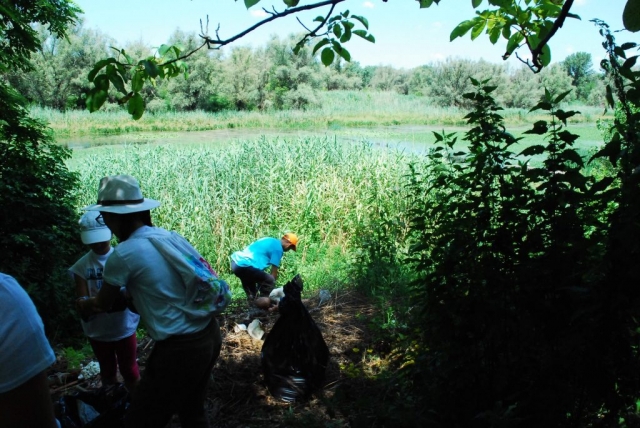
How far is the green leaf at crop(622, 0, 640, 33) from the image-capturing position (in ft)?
5.20

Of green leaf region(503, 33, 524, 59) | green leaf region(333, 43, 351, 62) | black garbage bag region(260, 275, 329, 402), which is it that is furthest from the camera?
black garbage bag region(260, 275, 329, 402)

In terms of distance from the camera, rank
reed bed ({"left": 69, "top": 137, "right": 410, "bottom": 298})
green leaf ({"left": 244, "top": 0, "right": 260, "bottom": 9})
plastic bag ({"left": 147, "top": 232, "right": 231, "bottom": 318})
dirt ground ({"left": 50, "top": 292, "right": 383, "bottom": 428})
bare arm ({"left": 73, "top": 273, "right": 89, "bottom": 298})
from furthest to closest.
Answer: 1. reed bed ({"left": 69, "top": 137, "right": 410, "bottom": 298})
2. dirt ground ({"left": 50, "top": 292, "right": 383, "bottom": 428})
3. bare arm ({"left": 73, "top": 273, "right": 89, "bottom": 298})
4. plastic bag ({"left": 147, "top": 232, "right": 231, "bottom": 318})
5. green leaf ({"left": 244, "top": 0, "right": 260, "bottom": 9})

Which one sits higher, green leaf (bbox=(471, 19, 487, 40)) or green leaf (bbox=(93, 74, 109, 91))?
green leaf (bbox=(471, 19, 487, 40))

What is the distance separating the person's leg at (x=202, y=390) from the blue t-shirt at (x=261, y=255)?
3530 mm

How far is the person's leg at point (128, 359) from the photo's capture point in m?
3.10

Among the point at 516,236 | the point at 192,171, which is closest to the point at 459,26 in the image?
the point at 516,236

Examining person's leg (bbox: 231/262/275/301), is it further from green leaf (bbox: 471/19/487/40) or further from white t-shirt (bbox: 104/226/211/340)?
green leaf (bbox: 471/19/487/40)

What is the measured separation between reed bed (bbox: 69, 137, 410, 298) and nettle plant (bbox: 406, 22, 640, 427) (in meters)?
3.85

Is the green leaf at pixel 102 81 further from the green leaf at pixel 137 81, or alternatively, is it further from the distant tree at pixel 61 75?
the distant tree at pixel 61 75

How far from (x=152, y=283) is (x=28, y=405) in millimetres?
815

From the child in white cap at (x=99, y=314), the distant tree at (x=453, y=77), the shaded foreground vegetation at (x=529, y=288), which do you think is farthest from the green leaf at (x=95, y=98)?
the distant tree at (x=453, y=77)

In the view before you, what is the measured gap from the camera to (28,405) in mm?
1335

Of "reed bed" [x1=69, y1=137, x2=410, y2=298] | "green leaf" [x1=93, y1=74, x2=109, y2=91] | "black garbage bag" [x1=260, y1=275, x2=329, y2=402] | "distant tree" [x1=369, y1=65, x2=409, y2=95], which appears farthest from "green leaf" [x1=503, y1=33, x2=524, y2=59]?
"distant tree" [x1=369, y1=65, x2=409, y2=95]

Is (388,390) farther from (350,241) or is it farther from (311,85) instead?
(311,85)
